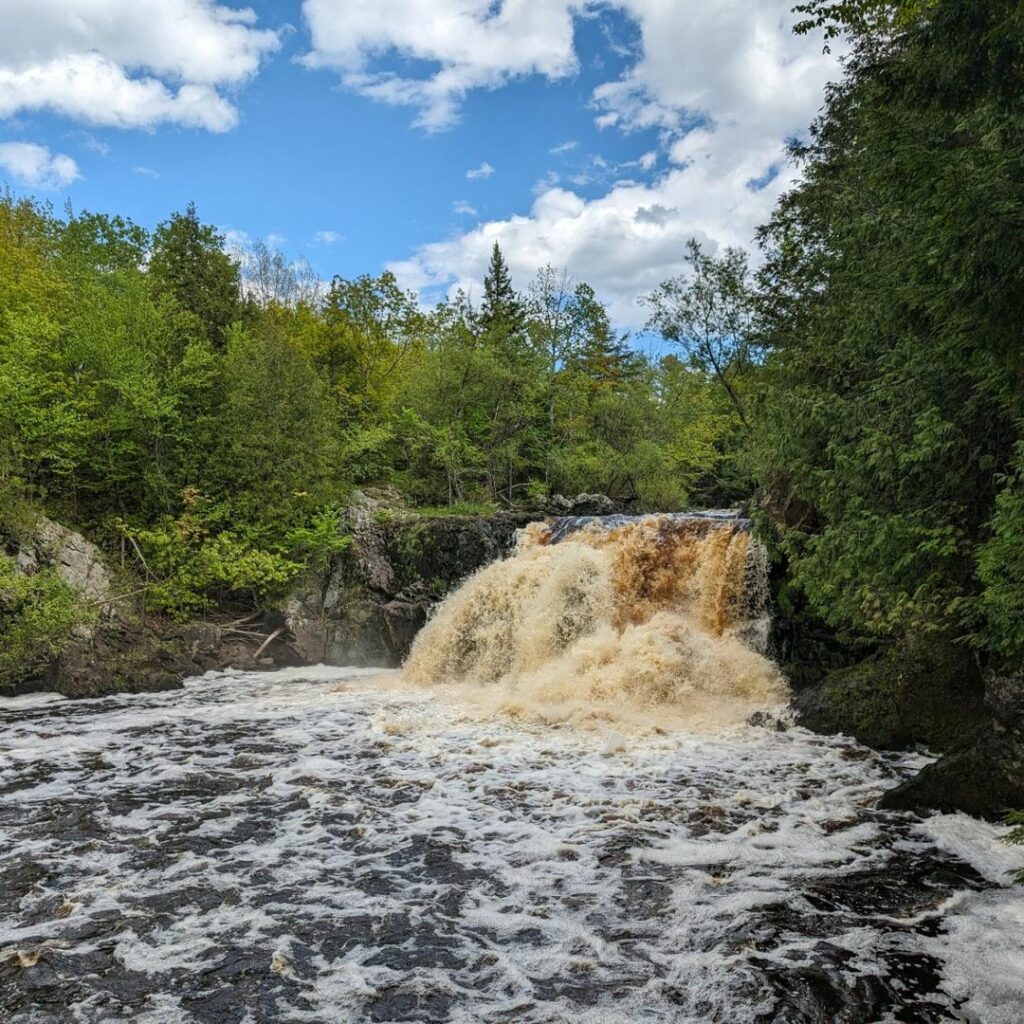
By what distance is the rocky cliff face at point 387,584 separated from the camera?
15.5 meters

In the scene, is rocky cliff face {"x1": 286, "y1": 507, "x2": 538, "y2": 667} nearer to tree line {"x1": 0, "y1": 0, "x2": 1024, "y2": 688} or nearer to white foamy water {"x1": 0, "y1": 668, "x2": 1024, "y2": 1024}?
tree line {"x1": 0, "y1": 0, "x2": 1024, "y2": 688}

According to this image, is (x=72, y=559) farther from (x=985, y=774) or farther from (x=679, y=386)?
(x=679, y=386)

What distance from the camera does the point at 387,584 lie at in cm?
1633

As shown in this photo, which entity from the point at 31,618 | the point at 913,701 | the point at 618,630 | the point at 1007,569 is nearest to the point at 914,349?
the point at 1007,569

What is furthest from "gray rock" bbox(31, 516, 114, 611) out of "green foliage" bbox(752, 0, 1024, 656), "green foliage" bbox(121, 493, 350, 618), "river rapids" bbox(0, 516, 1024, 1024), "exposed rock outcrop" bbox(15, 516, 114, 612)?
"green foliage" bbox(752, 0, 1024, 656)

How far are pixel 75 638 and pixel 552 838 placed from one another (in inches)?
415

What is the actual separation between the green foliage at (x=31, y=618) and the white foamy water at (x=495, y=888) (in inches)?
141

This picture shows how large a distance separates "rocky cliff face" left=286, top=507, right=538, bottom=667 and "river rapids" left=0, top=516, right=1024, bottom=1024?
5242 millimetres

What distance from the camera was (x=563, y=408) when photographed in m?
25.0

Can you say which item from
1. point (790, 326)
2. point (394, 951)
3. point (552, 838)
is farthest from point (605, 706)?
point (790, 326)

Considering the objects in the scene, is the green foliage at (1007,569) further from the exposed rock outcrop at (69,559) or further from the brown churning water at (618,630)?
the exposed rock outcrop at (69,559)

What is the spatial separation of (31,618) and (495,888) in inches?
396

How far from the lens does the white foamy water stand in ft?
12.3

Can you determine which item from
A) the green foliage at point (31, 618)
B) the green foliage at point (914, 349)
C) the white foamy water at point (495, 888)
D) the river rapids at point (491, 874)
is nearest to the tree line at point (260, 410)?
the green foliage at point (31, 618)
